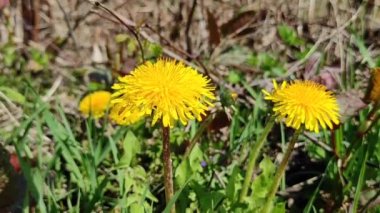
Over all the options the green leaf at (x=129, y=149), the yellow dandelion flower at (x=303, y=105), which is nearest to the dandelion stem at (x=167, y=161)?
the yellow dandelion flower at (x=303, y=105)

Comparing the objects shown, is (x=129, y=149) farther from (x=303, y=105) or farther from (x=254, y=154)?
(x=303, y=105)

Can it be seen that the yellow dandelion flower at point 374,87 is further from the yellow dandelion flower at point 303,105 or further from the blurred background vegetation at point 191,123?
the yellow dandelion flower at point 303,105

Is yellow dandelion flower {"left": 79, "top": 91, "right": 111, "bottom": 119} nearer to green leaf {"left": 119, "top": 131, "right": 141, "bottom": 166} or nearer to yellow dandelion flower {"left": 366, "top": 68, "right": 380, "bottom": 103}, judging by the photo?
green leaf {"left": 119, "top": 131, "right": 141, "bottom": 166}

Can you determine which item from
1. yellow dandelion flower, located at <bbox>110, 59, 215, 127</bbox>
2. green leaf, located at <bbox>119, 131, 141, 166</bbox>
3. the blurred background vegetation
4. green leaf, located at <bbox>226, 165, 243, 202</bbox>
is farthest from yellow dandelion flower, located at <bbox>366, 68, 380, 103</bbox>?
green leaf, located at <bbox>119, 131, 141, 166</bbox>

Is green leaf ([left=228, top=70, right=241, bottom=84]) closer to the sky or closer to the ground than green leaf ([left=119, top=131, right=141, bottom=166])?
closer to the sky

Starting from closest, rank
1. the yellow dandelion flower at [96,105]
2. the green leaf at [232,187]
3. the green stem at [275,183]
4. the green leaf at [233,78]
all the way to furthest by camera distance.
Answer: the green stem at [275,183] → the green leaf at [232,187] → the yellow dandelion flower at [96,105] → the green leaf at [233,78]
